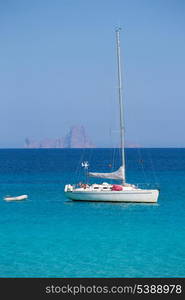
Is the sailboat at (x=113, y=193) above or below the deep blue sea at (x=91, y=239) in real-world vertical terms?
above

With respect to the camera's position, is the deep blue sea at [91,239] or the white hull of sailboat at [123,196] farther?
the white hull of sailboat at [123,196]

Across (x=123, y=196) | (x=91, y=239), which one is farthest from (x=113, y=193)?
(x=91, y=239)

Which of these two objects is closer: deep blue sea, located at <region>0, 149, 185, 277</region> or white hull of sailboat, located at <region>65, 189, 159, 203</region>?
deep blue sea, located at <region>0, 149, 185, 277</region>

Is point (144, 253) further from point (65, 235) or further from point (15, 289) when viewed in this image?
point (15, 289)

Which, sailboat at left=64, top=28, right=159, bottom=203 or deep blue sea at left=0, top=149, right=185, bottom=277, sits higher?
sailboat at left=64, top=28, right=159, bottom=203

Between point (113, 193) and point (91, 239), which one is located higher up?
point (113, 193)

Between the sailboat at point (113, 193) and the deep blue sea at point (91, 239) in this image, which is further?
the sailboat at point (113, 193)

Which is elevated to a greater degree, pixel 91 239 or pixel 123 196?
pixel 123 196

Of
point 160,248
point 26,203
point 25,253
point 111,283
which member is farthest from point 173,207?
point 111,283

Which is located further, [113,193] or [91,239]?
[113,193]

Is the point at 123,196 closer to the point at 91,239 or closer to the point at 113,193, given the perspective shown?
the point at 113,193

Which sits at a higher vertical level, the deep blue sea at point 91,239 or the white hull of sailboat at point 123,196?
the white hull of sailboat at point 123,196

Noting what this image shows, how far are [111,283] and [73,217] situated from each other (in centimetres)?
2440

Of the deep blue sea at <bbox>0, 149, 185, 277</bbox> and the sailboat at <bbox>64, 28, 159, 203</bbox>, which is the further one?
the sailboat at <bbox>64, 28, 159, 203</bbox>
